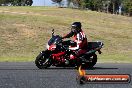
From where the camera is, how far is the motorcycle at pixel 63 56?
53.4ft

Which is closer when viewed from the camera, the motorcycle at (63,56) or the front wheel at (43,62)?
the front wheel at (43,62)

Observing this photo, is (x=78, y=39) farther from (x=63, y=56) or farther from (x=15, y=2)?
(x=15, y=2)

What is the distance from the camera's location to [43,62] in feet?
52.8

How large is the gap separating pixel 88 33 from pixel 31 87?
32.1 m

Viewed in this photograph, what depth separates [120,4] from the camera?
122000 millimetres

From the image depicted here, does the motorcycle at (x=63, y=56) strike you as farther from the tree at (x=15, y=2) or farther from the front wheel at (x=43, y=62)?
the tree at (x=15, y=2)

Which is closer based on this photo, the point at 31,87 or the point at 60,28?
the point at 31,87

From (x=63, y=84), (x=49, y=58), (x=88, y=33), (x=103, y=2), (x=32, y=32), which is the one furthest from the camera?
(x=103, y=2)

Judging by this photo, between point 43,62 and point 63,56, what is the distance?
0.87 meters

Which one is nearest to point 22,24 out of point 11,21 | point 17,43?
point 11,21

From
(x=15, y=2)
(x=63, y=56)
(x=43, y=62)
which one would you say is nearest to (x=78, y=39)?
(x=63, y=56)

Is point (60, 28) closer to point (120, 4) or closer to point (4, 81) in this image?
point (4, 81)

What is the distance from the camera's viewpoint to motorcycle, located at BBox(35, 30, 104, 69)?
53.4 ft

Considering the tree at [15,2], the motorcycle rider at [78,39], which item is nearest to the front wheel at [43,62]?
the motorcycle rider at [78,39]
